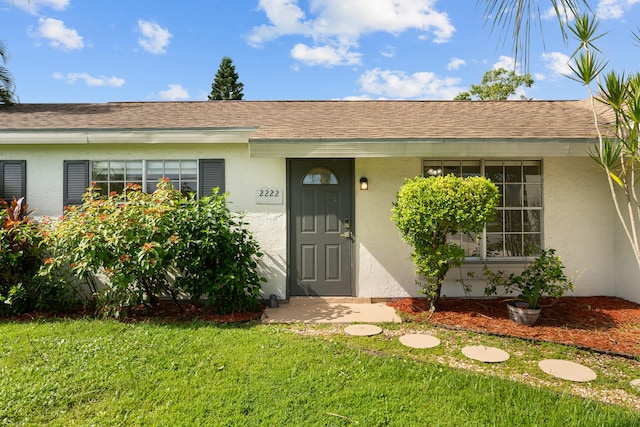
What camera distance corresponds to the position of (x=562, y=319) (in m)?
4.84

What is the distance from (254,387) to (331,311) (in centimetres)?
247

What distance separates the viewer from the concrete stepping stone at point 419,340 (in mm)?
3928

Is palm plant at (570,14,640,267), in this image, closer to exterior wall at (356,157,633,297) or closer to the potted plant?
the potted plant

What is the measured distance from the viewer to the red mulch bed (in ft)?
13.5

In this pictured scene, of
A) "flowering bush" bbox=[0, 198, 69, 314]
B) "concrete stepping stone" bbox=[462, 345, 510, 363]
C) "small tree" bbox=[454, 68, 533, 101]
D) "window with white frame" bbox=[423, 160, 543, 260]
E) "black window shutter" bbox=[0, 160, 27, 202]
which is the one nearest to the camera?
"concrete stepping stone" bbox=[462, 345, 510, 363]

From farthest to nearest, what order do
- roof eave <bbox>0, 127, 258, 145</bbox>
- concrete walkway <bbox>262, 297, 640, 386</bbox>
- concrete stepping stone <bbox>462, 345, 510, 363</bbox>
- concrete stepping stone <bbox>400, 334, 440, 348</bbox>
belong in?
roof eave <bbox>0, 127, 258, 145</bbox>, concrete stepping stone <bbox>400, 334, 440, 348</bbox>, concrete stepping stone <bbox>462, 345, 510, 363</bbox>, concrete walkway <bbox>262, 297, 640, 386</bbox>

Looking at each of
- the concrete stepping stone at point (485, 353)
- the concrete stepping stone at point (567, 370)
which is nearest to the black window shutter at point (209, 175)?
the concrete stepping stone at point (485, 353)

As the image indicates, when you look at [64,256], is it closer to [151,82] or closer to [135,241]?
[135,241]

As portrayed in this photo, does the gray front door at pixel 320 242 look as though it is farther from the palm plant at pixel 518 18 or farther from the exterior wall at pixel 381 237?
the palm plant at pixel 518 18

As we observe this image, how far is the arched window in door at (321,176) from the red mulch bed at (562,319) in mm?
2235

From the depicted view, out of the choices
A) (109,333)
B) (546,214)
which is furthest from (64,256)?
(546,214)

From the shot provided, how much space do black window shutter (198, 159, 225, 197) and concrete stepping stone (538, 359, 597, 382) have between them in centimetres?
490

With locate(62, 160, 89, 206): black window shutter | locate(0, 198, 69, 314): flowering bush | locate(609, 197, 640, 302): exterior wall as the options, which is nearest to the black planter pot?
locate(609, 197, 640, 302): exterior wall

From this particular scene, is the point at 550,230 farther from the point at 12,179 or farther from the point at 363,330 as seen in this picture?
the point at 12,179
